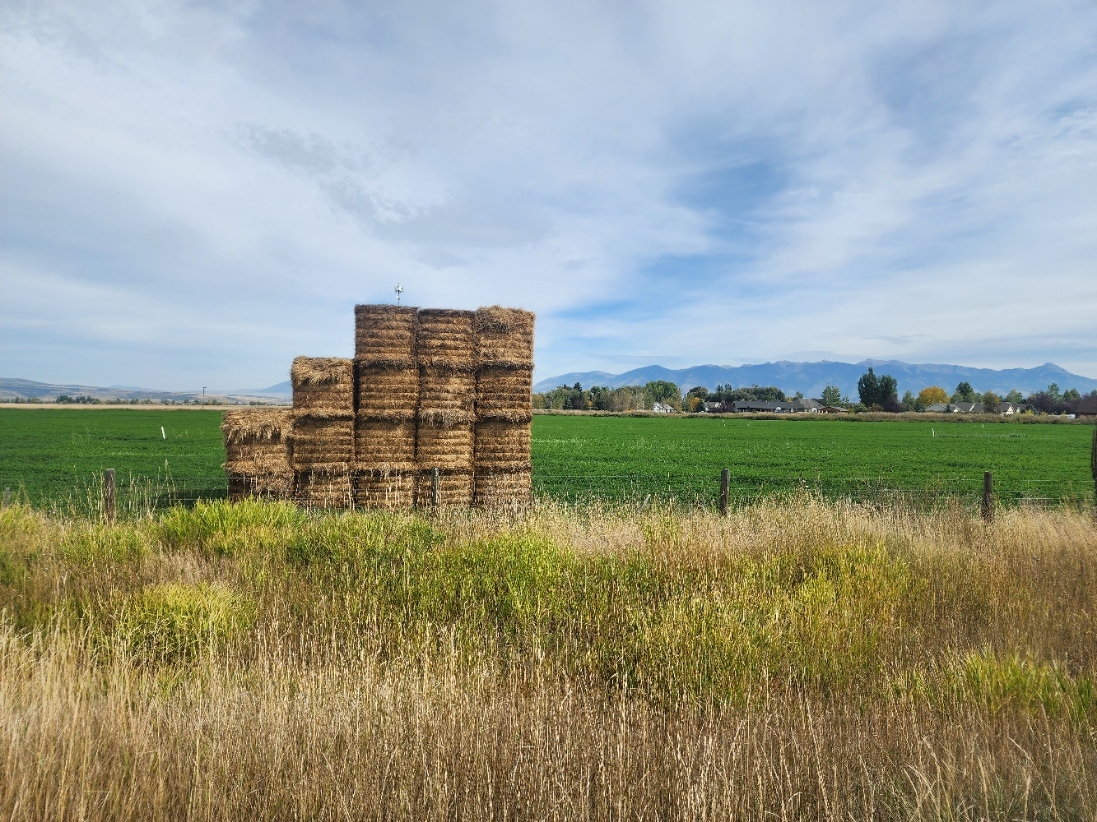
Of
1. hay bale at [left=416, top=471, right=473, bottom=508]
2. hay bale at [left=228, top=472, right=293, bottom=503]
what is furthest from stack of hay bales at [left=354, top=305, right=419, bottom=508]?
hay bale at [left=228, top=472, right=293, bottom=503]

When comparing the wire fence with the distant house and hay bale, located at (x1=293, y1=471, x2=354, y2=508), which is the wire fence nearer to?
hay bale, located at (x1=293, y1=471, x2=354, y2=508)

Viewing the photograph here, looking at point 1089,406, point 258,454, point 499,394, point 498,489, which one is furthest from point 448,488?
point 1089,406

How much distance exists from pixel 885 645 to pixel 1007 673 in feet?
3.34

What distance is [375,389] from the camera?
14.1 meters

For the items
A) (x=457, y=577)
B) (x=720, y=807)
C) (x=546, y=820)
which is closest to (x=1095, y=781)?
(x=720, y=807)

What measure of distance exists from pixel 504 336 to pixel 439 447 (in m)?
2.83

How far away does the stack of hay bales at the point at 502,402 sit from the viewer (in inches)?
574

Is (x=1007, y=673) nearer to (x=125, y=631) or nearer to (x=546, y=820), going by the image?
(x=546, y=820)

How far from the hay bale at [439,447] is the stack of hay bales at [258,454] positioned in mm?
2745

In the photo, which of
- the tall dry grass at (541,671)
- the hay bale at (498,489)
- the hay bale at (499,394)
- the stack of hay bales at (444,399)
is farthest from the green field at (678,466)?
the tall dry grass at (541,671)

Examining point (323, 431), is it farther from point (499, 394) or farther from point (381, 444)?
point (499, 394)

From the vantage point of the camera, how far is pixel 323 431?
13977 millimetres

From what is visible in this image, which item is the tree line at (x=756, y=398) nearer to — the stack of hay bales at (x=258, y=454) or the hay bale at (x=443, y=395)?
the hay bale at (x=443, y=395)

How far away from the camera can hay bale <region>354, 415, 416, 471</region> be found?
14.1m
